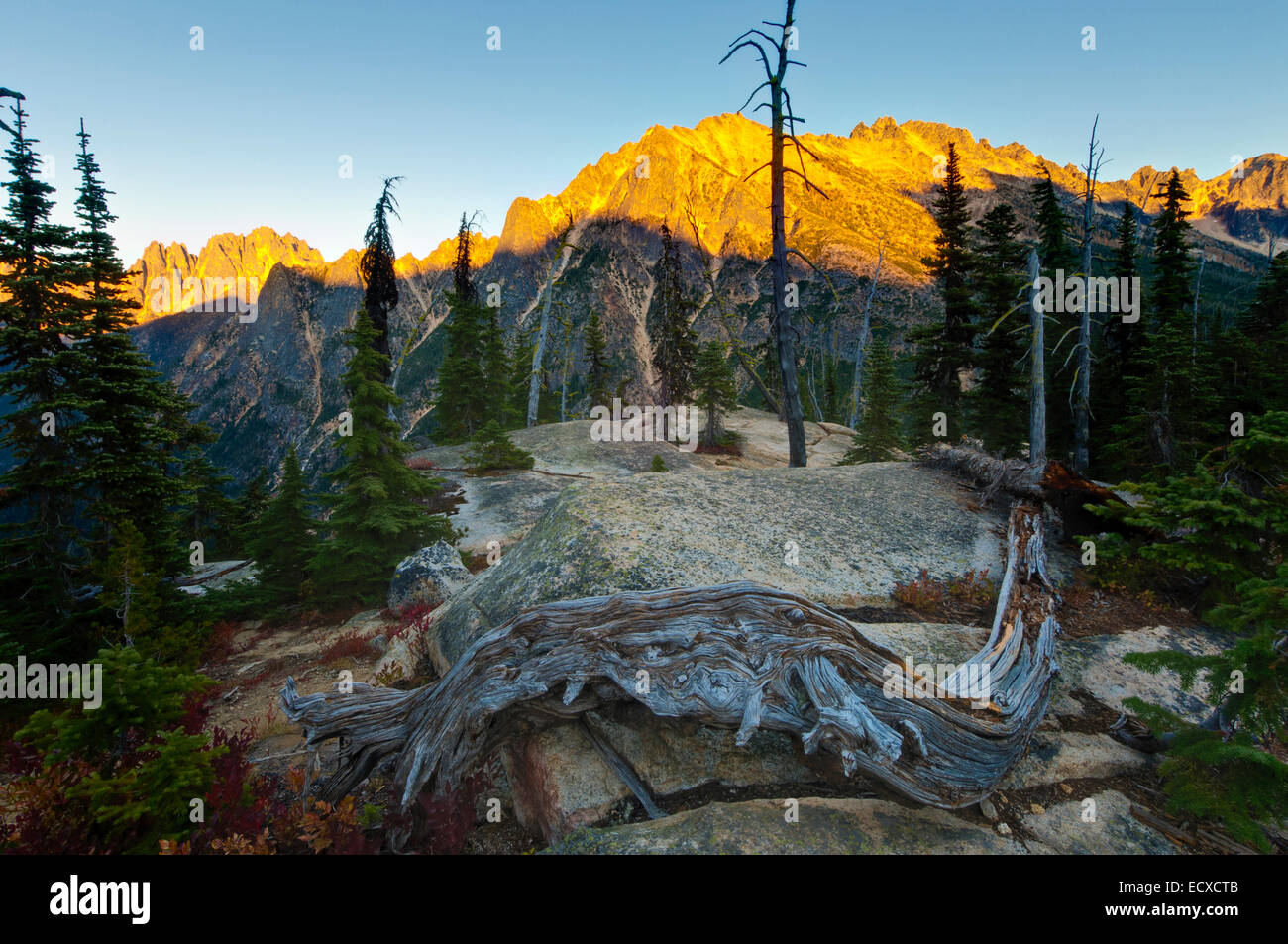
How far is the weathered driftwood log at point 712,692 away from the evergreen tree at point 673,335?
115ft

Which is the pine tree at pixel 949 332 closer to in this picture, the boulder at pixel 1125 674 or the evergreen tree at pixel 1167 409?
the evergreen tree at pixel 1167 409

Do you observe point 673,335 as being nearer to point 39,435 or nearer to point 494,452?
point 494,452

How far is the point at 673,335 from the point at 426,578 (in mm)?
31495

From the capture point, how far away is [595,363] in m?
46.2

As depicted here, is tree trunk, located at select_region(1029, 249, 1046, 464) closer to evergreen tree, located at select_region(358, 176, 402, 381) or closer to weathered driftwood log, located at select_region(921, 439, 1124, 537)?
weathered driftwood log, located at select_region(921, 439, 1124, 537)

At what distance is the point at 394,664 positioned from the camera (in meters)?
7.99

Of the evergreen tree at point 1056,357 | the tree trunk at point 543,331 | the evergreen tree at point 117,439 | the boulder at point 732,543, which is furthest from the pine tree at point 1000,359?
the evergreen tree at point 117,439

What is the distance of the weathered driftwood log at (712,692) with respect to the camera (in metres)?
4.53

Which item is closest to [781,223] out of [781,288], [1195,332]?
[781,288]

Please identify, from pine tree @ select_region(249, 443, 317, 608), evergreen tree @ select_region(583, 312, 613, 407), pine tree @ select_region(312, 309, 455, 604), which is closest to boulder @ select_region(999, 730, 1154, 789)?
pine tree @ select_region(312, 309, 455, 604)

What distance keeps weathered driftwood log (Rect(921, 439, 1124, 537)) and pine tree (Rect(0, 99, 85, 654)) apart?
56.8 feet

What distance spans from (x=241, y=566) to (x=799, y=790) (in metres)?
17.9

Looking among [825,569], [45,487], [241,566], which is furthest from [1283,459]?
[241,566]
